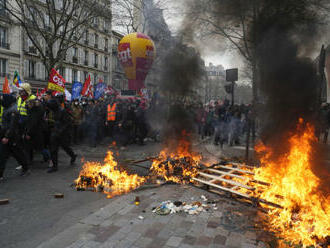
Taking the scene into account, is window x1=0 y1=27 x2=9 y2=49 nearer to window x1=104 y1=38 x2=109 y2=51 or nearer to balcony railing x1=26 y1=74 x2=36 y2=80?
balcony railing x1=26 y1=74 x2=36 y2=80

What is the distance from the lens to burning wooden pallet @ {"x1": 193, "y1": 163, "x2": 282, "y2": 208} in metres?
3.89

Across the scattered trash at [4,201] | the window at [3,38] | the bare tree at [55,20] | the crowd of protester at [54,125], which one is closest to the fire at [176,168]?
the crowd of protester at [54,125]

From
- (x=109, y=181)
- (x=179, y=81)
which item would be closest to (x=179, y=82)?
(x=179, y=81)

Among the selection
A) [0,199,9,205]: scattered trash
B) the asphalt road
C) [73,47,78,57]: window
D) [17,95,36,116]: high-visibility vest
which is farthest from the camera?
[73,47,78,57]: window

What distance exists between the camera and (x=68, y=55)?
106ft

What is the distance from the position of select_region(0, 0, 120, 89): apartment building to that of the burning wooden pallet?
46.1ft

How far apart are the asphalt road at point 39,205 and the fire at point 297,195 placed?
2569 mm

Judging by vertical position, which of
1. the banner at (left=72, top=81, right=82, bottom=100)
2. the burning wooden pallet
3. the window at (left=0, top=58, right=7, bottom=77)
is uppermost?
the window at (left=0, top=58, right=7, bottom=77)

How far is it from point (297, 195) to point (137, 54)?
10.4 metres

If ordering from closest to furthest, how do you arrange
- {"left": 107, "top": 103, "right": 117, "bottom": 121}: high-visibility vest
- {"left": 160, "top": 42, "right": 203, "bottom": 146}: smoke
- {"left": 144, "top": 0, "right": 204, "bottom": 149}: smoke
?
{"left": 144, "top": 0, "right": 204, "bottom": 149}: smoke, {"left": 160, "top": 42, "right": 203, "bottom": 146}: smoke, {"left": 107, "top": 103, "right": 117, "bottom": 121}: high-visibility vest

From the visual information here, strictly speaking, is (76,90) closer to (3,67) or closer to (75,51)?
(3,67)

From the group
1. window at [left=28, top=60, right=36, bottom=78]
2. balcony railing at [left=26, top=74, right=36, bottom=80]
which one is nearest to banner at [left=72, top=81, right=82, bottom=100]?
balcony railing at [left=26, top=74, right=36, bottom=80]

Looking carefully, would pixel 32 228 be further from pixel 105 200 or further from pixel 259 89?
pixel 259 89

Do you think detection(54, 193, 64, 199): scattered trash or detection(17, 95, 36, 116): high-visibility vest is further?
detection(17, 95, 36, 116): high-visibility vest
